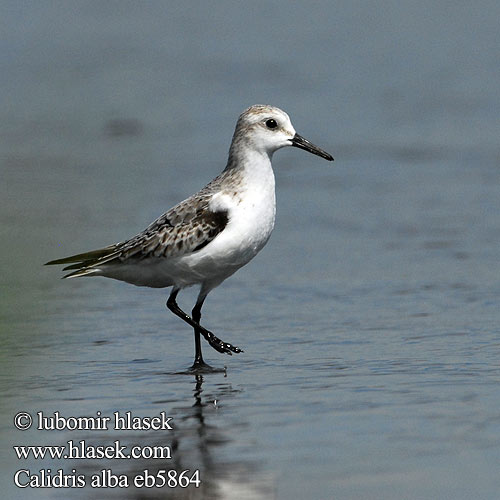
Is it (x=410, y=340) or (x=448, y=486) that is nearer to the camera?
(x=448, y=486)

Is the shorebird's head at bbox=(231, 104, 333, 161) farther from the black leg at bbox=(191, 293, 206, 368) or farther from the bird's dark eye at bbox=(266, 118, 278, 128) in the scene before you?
the black leg at bbox=(191, 293, 206, 368)

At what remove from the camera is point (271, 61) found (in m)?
24.8

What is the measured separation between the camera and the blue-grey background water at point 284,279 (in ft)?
14.5

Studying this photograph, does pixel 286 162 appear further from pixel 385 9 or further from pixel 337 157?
pixel 385 9

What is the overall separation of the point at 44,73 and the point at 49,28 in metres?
1.49

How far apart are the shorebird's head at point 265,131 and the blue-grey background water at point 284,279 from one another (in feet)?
3.76

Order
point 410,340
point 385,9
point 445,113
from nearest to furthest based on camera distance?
point 410,340
point 445,113
point 385,9

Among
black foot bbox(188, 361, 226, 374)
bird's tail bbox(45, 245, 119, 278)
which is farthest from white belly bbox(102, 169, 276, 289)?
black foot bbox(188, 361, 226, 374)

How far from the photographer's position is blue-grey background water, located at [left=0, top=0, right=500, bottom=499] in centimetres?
441

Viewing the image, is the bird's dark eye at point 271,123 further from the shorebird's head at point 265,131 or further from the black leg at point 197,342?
the black leg at point 197,342

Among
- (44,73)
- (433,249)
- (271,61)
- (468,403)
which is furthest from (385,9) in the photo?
(44,73)

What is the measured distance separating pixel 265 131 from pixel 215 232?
3.10 ft

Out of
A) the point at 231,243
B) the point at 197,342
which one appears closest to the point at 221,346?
the point at 197,342

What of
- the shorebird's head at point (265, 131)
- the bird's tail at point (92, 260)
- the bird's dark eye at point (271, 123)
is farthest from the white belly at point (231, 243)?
the bird's dark eye at point (271, 123)
